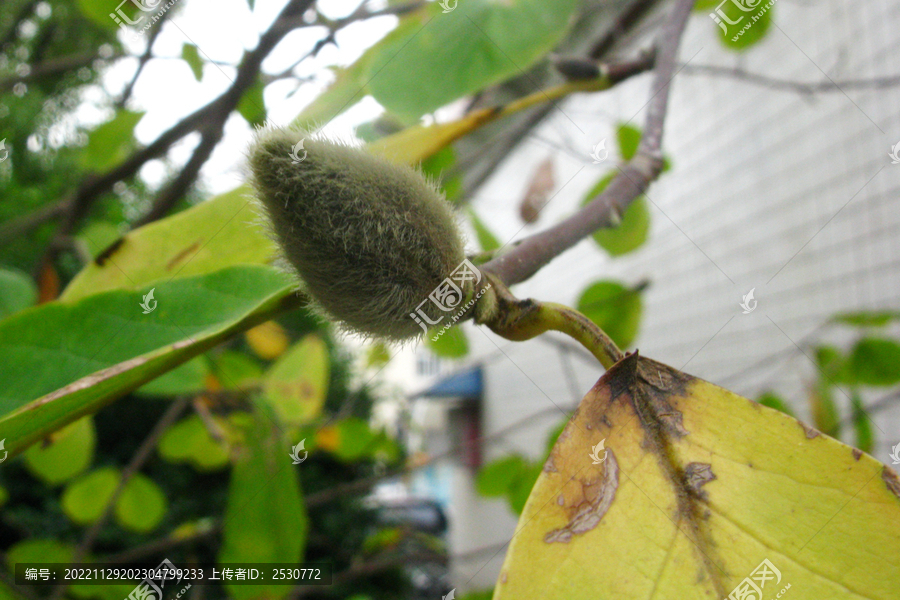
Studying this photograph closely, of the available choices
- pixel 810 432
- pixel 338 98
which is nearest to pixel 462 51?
pixel 338 98

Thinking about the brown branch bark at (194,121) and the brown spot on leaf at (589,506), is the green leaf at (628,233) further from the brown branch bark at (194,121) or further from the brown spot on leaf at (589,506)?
the brown spot on leaf at (589,506)

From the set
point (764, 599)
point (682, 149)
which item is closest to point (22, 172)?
point (682, 149)

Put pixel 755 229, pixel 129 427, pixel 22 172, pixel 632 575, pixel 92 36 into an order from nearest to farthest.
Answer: pixel 632 575 < pixel 755 229 < pixel 22 172 < pixel 92 36 < pixel 129 427

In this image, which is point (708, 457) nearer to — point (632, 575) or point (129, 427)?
point (632, 575)

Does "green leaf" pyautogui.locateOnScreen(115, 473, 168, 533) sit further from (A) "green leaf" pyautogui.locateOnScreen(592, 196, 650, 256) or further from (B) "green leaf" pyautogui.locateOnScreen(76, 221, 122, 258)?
(A) "green leaf" pyautogui.locateOnScreen(592, 196, 650, 256)

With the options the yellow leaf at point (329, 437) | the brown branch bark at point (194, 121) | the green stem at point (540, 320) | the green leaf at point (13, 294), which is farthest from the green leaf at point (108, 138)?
the green stem at point (540, 320)

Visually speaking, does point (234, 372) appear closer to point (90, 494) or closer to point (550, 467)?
point (90, 494)
